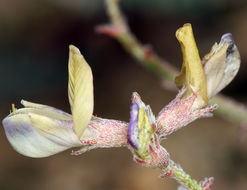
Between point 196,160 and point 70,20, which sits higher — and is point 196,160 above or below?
below

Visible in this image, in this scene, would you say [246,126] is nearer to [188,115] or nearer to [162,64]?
[162,64]

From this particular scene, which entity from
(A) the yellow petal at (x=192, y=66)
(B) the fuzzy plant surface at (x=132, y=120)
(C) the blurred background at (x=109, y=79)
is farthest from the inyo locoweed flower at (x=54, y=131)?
(C) the blurred background at (x=109, y=79)

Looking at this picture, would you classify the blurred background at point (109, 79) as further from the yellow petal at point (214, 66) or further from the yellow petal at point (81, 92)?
the yellow petal at point (81, 92)

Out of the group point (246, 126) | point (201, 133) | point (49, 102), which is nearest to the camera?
point (246, 126)

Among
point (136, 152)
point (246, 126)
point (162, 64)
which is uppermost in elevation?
point (162, 64)

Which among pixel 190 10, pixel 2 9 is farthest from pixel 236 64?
pixel 2 9

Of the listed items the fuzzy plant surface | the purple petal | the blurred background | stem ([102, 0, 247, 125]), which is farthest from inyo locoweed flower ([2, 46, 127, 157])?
the blurred background

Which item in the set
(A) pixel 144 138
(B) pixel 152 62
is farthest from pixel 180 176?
(B) pixel 152 62
